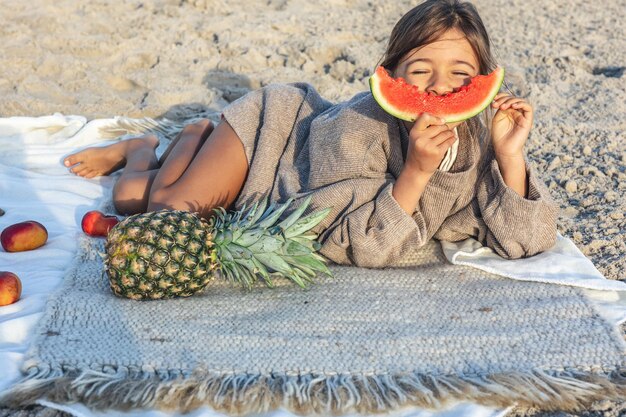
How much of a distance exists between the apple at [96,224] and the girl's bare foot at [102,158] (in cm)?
92

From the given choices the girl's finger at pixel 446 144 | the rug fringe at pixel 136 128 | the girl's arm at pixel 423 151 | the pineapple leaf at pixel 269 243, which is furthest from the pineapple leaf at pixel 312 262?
the rug fringe at pixel 136 128

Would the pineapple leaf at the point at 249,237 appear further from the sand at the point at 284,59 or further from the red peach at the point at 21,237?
the sand at the point at 284,59

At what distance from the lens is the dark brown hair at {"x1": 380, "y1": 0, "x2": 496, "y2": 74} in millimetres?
3154

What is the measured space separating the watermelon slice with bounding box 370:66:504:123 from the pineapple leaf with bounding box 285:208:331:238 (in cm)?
55

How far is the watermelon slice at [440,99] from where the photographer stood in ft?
9.91

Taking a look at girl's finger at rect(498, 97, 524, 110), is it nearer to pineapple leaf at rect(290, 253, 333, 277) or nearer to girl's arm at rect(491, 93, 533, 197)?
girl's arm at rect(491, 93, 533, 197)

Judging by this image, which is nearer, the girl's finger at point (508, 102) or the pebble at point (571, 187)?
the girl's finger at point (508, 102)

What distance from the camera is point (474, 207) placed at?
3.36 m

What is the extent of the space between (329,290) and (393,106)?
849 millimetres

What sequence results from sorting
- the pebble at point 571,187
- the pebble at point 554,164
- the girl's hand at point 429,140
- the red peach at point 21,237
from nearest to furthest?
the girl's hand at point 429,140 → the red peach at point 21,237 → the pebble at point 571,187 → the pebble at point 554,164

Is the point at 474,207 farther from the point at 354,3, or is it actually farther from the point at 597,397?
the point at 354,3

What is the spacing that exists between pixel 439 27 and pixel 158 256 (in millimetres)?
1602

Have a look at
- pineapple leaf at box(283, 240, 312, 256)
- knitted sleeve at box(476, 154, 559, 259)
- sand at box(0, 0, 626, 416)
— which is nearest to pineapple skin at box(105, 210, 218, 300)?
pineapple leaf at box(283, 240, 312, 256)

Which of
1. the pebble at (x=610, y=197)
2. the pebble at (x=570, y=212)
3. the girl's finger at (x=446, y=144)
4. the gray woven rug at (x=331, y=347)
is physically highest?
the girl's finger at (x=446, y=144)
